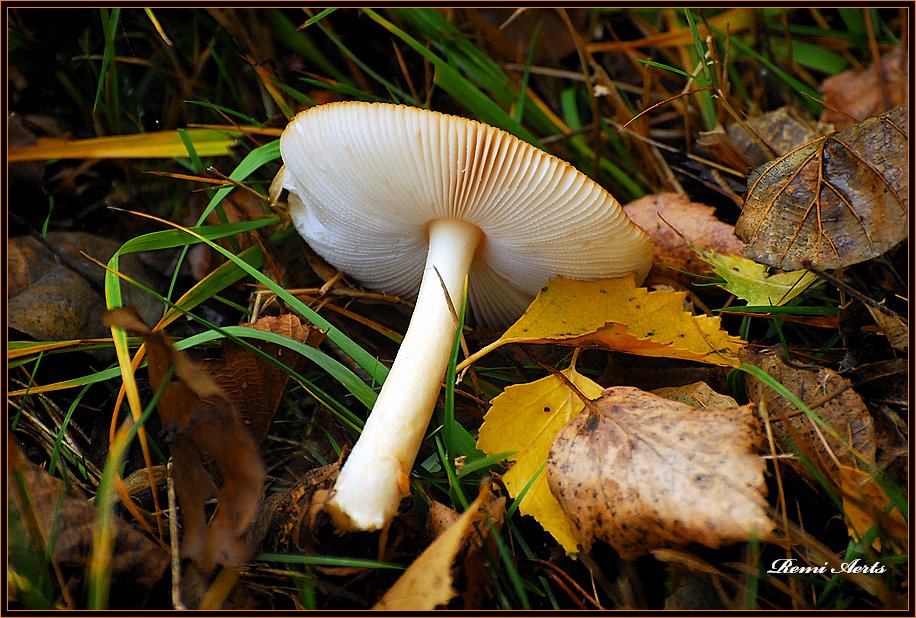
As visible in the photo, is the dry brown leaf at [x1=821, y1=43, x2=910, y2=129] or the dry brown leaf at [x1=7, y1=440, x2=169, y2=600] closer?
the dry brown leaf at [x1=7, y1=440, x2=169, y2=600]

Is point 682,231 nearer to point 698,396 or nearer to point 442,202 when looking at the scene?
point 698,396

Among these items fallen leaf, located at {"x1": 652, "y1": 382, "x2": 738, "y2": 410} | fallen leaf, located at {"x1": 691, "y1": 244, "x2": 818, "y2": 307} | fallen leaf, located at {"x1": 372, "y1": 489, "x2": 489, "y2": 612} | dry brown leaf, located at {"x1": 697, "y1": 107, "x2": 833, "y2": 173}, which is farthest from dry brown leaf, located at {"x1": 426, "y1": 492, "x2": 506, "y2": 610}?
dry brown leaf, located at {"x1": 697, "y1": 107, "x2": 833, "y2": 173}

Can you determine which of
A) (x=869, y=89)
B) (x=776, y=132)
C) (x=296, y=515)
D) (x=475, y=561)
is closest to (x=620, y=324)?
(x=475, y=561)

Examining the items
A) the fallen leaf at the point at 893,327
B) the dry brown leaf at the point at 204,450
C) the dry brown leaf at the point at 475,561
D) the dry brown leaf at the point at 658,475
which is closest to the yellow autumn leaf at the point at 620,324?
the dry brown leaf at the point at 658,475

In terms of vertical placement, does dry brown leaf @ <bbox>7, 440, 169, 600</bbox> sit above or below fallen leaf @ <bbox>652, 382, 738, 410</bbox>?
below

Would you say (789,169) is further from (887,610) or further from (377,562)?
(377,562)
